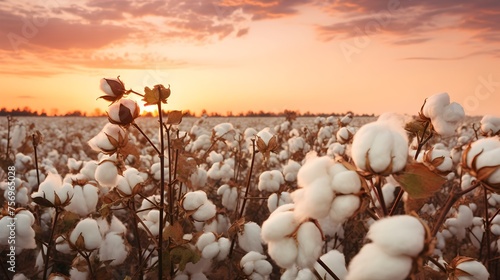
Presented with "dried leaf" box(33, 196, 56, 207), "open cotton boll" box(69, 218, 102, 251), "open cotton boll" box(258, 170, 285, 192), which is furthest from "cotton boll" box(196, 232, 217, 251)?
"open cotton boll" box(258, 170, 285, 192)

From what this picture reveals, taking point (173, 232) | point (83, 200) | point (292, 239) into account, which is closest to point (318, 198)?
point (292, 239)

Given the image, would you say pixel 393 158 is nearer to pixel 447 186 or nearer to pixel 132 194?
pixel 132 194

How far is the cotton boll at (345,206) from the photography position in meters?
1.13

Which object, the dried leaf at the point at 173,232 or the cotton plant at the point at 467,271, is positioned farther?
the dried leaf at the point at 173,232

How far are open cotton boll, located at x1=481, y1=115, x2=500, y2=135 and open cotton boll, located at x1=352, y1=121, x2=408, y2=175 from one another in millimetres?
2312

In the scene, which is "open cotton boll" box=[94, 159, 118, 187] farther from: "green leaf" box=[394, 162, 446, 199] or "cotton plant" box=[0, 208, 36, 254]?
"green leaf" box=[394, 162, 446, 199]

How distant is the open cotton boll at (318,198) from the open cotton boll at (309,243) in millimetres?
76

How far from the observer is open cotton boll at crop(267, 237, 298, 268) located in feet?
4.15


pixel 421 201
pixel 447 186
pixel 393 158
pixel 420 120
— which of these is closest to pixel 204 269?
pixel 420 120

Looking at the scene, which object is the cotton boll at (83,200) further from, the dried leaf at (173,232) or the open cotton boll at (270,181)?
the open cotton boll at (270,181)

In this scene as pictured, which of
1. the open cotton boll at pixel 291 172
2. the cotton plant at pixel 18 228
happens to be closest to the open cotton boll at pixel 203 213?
the cotton plant at pixel 18 228

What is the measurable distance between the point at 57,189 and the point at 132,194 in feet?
1.33

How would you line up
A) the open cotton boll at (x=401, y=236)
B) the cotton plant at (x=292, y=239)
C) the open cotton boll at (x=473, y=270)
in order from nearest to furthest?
the open cotton boll at (x=401, y=236)
the cotton plant at (x=292, y=239)
the open cotton boll at (x=473, y=270)

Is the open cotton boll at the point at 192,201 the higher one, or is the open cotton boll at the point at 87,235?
the open cotton boll at the point at 192,201
